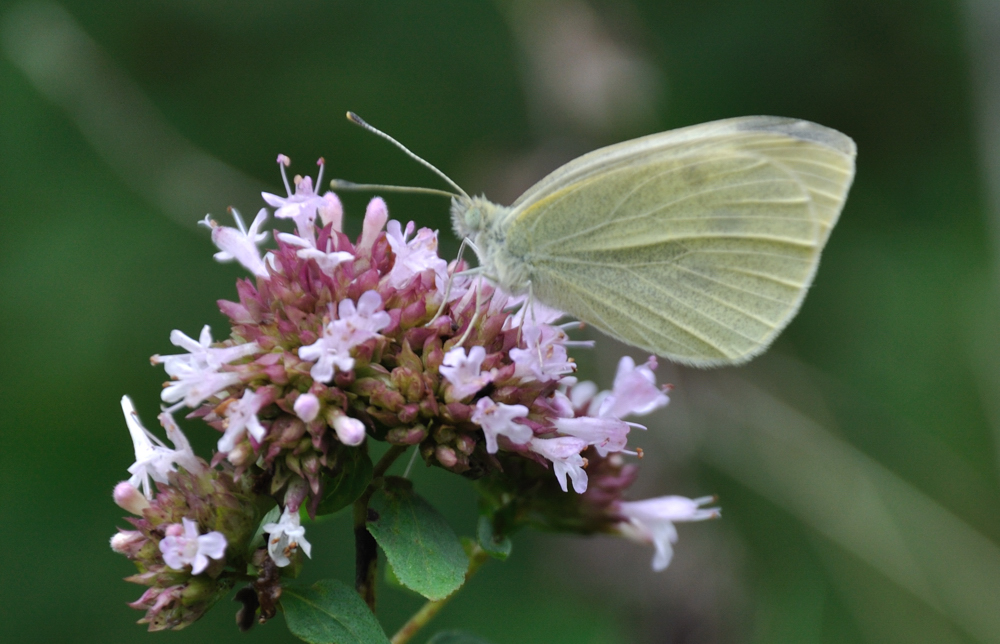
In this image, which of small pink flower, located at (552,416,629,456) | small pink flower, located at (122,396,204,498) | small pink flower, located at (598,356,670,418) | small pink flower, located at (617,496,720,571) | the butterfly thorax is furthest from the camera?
small pink flower, located at (617,496,720,571)

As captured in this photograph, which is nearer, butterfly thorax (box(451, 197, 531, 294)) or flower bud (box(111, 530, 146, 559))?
flower bud (box(111, 530, 146, 559))

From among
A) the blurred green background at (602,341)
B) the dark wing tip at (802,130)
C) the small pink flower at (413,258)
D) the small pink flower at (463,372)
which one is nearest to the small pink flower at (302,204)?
the small pink flower at (413,258)

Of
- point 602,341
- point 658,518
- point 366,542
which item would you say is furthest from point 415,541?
point 602,341

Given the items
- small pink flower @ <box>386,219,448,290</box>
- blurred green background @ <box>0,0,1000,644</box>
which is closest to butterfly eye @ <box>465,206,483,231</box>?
small pink flower @ <box>386,219,448,290</box>

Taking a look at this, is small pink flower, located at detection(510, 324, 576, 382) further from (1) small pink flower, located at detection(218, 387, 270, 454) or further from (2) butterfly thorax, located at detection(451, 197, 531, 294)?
(1) small pink flower, located at detection(218, 387, 270, 454)

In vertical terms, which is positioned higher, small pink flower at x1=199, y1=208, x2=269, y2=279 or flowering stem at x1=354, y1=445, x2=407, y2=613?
small pink flower at x1=199, y1=208, x2=269, y2=279

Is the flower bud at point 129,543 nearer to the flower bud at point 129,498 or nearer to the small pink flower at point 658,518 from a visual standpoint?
the flower bud at point 129,498

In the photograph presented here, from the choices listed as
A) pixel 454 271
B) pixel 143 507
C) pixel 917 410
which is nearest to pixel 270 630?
pixel 143 507
